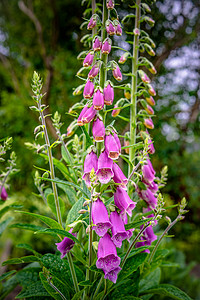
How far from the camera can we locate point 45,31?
197 centimetres

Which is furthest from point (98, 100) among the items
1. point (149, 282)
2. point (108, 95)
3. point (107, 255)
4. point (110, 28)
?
point (149, 282)

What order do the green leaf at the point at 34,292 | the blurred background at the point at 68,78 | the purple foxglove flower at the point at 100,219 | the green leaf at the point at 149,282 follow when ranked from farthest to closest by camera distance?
the blurred background at the point at 68,78 → the green leaf at the point at 149,282 → the green leaf at the point at 34,292 → the purple foxglove flower at the point at 100,219

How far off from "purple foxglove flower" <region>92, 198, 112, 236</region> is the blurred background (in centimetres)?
101

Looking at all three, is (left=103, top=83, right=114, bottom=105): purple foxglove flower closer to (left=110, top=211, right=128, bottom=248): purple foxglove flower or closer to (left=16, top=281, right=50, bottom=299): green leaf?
A: (left=110, top=211, right=128, bottom=248): purple foxglove flower

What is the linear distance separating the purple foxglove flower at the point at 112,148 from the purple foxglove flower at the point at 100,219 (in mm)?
85

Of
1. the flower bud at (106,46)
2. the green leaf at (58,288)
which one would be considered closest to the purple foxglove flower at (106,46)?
the flower bud at (106,46)

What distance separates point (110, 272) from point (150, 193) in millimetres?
205

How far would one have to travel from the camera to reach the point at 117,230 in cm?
46

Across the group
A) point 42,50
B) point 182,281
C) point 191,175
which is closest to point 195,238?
point 191,175

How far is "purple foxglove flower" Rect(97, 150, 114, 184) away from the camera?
472mm

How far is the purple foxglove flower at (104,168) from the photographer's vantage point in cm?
47

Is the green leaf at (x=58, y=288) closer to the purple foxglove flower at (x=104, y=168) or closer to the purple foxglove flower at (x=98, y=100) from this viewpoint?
the purple foxglove flower at (x=104, y=168)

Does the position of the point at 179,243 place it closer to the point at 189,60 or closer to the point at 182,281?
the point at 182,281

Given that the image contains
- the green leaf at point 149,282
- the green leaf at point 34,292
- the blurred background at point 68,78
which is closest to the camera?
the green leaf at point 34,292
